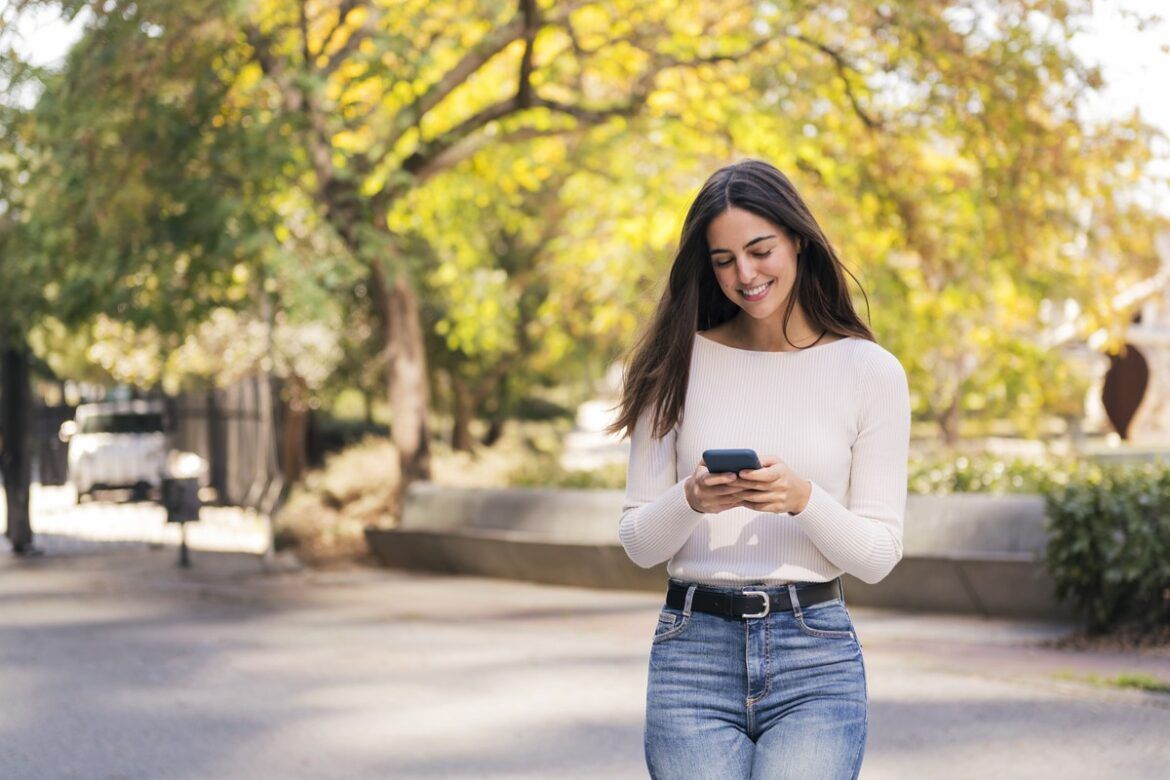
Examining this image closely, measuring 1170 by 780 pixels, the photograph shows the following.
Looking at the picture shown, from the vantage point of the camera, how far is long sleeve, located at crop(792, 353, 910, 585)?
10.00 feet

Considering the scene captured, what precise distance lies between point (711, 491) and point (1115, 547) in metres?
7.45

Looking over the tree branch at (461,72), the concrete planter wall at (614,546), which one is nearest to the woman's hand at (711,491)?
the concrete planter wall at (614,546)

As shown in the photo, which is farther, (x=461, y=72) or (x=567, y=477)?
(x=567, y=477)

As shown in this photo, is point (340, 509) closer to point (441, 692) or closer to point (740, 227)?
point (441, 692)

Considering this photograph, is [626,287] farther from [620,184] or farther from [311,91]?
[311,91]

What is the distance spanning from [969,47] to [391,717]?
9.50 m

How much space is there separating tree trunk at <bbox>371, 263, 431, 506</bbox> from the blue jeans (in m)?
14.2

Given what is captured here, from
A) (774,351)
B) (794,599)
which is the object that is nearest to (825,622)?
(794,599)

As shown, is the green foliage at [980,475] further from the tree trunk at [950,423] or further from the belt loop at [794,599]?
the tree trunk at [950,423]

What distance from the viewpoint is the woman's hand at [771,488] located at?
287 cm

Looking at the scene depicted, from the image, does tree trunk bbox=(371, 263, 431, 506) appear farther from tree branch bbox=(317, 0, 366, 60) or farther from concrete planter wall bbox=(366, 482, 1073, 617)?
tree branch bbox=(317, 0, 366, 60)

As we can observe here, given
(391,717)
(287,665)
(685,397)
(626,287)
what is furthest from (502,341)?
(685,397)

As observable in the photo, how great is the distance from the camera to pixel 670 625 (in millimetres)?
3170

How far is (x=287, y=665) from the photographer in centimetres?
974
